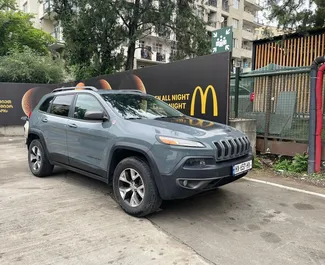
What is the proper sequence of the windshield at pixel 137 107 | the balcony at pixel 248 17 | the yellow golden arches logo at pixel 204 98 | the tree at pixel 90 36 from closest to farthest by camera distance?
1. the windshield at pixel 137 107
2. the yellow golden arches logo at pixel 204 98
3. the tree at pixel 90 36
4. the balcony at pixel 248 17

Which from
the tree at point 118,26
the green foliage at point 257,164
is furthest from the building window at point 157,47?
the green foliage at point 257,164

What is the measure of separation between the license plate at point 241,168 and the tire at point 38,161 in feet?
11.9

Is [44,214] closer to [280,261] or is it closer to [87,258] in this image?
[87,258]

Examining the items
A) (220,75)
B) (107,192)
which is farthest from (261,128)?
(107,192)

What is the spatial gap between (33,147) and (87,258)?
376cm

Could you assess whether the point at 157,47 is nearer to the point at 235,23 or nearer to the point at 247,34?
the point at 235,23

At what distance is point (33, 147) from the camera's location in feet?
20.1

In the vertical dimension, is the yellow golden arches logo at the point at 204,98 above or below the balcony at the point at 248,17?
below

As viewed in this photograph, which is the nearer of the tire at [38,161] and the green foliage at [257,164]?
the tire at [38,161]

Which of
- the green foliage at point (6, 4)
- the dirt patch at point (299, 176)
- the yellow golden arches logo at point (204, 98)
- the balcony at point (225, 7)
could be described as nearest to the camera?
the dirt patch at point (299, 176)

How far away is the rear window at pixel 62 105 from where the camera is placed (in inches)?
211

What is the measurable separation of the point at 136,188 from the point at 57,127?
218 cm

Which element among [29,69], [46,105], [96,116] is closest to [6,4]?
[29,69]

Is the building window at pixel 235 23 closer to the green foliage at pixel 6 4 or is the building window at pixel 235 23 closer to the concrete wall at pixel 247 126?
the green foliage at pixel 6 4
